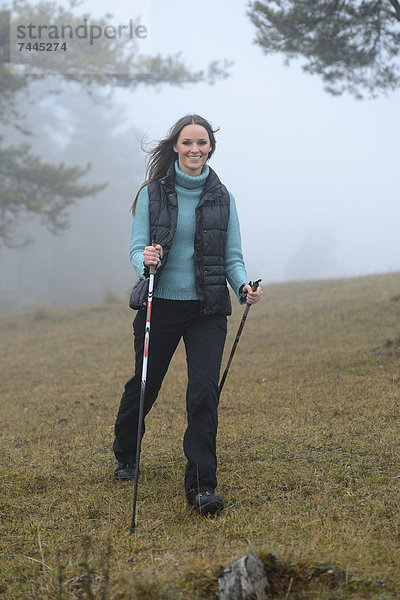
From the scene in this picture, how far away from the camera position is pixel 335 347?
1066cm

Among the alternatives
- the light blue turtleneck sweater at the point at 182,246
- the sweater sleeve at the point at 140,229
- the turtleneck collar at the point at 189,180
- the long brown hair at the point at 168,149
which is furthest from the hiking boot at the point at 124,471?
the turtleneck collar at the point at 189,180

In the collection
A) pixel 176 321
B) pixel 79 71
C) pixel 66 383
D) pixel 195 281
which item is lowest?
pixel 66 383

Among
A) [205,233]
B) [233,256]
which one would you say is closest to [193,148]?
[205,233]

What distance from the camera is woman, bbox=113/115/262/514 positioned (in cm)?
411

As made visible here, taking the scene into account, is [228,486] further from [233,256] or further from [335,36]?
[335,36]

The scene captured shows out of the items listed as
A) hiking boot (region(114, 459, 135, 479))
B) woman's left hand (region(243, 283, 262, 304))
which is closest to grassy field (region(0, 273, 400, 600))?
hiking boot (region(114, 459, 135, 479))

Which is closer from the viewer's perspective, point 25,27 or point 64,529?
point 64,529

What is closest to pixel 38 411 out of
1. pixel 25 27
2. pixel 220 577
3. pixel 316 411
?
pixel 316 411

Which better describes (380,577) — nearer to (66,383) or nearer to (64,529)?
(64,529)

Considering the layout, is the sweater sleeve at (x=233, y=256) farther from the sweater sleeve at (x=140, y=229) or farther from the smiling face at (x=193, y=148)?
the sweater sleeve at (x=140, y=229)

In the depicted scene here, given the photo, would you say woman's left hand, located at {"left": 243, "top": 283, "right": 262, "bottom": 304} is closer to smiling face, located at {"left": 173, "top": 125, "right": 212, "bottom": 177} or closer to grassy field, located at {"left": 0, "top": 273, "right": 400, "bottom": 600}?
smiling face, located at {"left": 173, "top": 125, "right": 212, "bottom": 177}

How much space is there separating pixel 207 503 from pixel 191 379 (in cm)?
80

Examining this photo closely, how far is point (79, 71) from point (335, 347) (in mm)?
13345

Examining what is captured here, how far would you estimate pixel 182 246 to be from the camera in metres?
4.33
